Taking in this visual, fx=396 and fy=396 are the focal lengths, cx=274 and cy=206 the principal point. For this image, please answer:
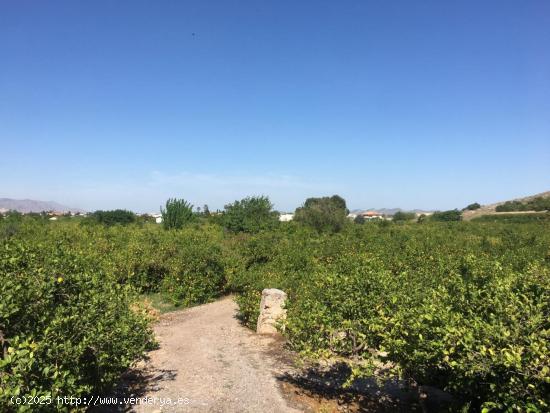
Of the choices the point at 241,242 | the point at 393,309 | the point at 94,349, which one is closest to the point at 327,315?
the point at 393,309

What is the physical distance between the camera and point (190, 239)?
62.5 feet

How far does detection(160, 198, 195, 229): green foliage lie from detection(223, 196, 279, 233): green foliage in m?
3.52

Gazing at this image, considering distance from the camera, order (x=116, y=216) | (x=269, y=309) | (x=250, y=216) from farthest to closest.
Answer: (x=116, y=216) < (x=250, y=216) < (x=269, y=309)

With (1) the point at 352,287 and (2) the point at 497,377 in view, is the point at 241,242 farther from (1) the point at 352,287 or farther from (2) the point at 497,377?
(2) the point at 497,377

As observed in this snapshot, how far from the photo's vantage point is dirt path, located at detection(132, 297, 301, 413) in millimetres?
5976

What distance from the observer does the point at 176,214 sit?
35.8 m

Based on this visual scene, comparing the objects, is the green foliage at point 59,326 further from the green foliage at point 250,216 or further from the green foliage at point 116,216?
the green foliage at point 116,216

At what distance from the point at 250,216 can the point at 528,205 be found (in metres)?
56.3

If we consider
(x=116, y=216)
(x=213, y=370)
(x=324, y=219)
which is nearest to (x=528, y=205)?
(x=324, y=219)

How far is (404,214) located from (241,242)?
60.0 m

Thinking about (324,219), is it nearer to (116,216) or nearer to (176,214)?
(176,214)

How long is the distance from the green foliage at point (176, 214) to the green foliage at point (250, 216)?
3.52 metres

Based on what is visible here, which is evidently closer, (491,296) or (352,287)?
(491,296)

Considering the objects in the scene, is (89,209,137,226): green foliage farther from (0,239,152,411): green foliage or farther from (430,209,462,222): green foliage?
(0,239,152,411): green foliage
